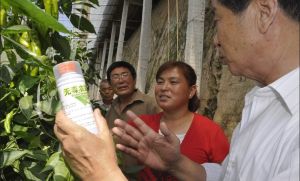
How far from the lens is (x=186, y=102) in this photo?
2.73m

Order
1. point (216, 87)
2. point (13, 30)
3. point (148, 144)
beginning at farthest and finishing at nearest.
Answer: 1. point (216, 87)
2. point (148, 144)
3. point (13, 30)

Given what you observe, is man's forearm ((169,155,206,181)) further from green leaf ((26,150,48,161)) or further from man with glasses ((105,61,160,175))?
man with glasses ((105,61,160,175))

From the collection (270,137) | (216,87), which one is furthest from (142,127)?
(216,87)

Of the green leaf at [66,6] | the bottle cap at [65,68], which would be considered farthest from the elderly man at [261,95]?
the green leaf at [66,6]

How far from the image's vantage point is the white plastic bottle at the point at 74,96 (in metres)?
1.08

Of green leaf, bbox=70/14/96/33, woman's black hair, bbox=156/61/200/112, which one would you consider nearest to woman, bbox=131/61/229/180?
woman's black hair, bbox=156/61/200/112

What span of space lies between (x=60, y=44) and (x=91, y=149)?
677mm

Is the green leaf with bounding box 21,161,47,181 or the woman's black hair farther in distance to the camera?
the woman's black hair

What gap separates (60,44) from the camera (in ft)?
5.51

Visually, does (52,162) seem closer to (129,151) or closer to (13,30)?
(129,151)

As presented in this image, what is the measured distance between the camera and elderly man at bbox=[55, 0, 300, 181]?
974 mm

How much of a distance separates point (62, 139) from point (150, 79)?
7.60 meters

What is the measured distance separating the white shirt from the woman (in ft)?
3.66

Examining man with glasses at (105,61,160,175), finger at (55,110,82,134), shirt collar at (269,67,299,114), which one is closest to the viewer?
shirt collar at (269,67,299,114)
